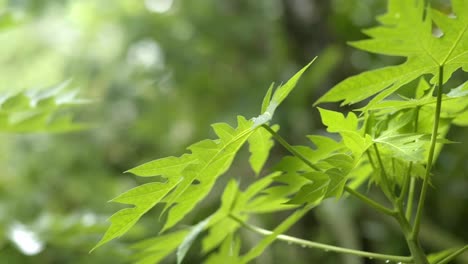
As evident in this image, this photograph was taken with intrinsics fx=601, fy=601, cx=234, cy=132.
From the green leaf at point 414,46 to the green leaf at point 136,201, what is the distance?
0.45 ft

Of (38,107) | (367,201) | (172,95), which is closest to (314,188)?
(367,201)

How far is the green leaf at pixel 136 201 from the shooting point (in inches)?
15.8

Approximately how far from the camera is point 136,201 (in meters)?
0.40

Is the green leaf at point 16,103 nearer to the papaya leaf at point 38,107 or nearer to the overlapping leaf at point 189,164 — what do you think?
the papaya leaf at point 38,107

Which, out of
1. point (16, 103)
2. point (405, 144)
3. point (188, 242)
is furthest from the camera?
point (16, 103)

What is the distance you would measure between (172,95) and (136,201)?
1.07m

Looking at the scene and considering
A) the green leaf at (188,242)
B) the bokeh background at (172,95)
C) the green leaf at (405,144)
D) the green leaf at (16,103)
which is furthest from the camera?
the bokeh background at (172,95)

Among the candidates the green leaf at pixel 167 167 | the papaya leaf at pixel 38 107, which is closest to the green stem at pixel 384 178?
the green leaf at pixel 167 167

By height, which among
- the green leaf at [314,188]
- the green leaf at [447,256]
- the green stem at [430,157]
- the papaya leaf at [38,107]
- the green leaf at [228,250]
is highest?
the papaya leaf at [38,107]

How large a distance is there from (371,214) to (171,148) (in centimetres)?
47

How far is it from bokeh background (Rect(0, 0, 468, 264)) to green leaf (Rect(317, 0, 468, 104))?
1.82ft

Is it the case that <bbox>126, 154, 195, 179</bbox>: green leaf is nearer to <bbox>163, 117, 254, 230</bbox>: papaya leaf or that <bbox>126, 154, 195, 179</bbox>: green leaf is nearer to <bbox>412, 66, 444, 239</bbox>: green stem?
<bbox>163, 117, 254, 230</bbox>: papaya leaf

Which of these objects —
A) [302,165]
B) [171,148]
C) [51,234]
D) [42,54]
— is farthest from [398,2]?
[42,54]

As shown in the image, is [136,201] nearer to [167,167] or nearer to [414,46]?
[167,167]
